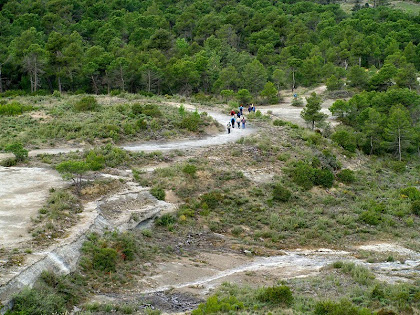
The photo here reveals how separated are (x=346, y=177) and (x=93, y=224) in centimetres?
2271

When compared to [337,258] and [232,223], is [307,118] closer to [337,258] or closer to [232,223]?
[232,223]

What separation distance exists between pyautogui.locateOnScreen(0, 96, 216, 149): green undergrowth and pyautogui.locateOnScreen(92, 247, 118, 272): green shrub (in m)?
18.3

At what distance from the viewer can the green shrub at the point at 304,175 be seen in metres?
37.2

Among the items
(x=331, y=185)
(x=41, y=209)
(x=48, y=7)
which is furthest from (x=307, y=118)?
(x=48, y=7)

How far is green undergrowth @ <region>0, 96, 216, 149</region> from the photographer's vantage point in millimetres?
40438

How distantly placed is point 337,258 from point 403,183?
20931mm

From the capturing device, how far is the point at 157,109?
4694 cm

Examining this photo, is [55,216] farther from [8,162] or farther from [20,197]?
[8,162]

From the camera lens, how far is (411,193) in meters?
39.2

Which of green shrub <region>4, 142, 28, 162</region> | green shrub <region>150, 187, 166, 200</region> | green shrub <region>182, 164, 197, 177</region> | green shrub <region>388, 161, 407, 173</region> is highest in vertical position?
green shrub <region>4, 142, 28, 162</region>

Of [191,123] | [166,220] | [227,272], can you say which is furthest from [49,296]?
[191,123]

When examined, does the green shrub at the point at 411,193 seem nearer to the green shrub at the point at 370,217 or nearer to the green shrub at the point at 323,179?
the green shrub at the point at 323,179

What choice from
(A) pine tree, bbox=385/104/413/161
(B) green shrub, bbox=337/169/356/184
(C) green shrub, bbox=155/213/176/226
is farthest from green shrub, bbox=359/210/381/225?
(A) pine tree, bbox=385/104/413/161

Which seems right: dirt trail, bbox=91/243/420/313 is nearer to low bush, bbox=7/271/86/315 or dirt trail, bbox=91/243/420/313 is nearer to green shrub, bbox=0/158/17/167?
low bush, bbox=7/271/86/315
